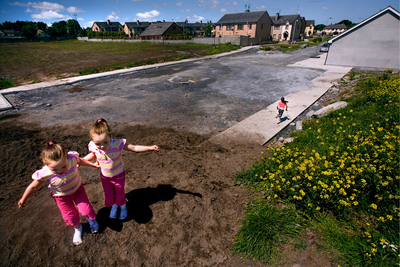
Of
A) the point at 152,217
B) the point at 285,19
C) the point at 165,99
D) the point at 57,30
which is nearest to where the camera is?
the point at 152,217

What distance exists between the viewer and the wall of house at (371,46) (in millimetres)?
17906

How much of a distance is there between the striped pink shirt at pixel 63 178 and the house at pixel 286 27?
2548 inches

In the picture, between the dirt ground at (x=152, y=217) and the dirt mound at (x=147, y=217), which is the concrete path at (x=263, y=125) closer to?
the dirt ground at (x=152, y=217)

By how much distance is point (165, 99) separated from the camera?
9703 millimetres

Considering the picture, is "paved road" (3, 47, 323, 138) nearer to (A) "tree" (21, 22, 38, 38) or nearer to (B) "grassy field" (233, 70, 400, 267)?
(B) "grassy field" (233, 70, 400, 267)

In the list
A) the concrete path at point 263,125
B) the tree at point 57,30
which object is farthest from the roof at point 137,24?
the concrete path at point 263,125

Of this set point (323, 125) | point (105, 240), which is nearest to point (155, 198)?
point (105, 240)

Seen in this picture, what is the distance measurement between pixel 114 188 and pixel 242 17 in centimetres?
5962

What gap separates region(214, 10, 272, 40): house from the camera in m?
49.1

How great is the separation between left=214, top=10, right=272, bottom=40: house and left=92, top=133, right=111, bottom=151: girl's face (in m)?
54.4

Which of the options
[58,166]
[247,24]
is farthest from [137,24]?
[58,166]

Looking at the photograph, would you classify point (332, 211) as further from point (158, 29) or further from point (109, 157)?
point (158, 29)

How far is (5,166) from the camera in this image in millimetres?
4688

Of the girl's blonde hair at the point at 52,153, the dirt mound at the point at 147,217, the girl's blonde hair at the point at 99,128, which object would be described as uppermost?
the girl's blonde hair at the point at 99,128
